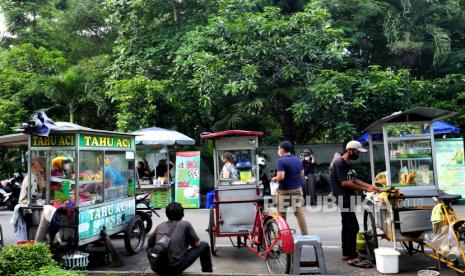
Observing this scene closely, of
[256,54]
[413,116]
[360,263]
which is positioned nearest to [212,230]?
[360,263]

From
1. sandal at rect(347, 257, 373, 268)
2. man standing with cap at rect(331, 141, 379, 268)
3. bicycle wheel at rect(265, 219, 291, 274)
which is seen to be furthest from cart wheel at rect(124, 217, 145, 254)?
sandal at rect(347, 257, 373, 268)

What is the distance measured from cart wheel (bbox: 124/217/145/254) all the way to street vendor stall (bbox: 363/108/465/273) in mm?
3979

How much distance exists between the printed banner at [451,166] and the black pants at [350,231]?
7096 millimetres

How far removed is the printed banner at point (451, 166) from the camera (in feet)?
40.5

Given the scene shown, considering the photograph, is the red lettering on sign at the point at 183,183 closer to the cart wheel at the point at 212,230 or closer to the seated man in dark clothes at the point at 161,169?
the seated man in dark clothes at the point at 161,169

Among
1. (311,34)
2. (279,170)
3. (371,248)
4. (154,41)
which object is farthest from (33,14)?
(371,248)

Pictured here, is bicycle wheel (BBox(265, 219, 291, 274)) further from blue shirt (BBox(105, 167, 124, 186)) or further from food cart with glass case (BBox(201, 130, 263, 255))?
blue shirt (BBox(105, 167, 124, 186))

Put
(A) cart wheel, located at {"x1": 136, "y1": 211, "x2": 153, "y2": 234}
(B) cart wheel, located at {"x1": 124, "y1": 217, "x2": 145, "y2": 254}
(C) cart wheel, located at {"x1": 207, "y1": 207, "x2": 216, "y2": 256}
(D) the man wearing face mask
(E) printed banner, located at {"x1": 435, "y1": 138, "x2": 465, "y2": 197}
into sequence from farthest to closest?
(E) printed banner, located at {"x1": 435, "y1": 138, "x2": 465, "y2": 197}
(A) cart wheel, located at {"x1": 136, "y1": 211, "x2": 153, "y2": 234}
(B) cart wheel, located at {"x1": 124, "y1": 217, "x2": 145, "y2": 254}
(C) cart wheel, located at {"x1": 207, "y1": 207, "x2": 216, "y2": 256}
(D) the man wearing face mask

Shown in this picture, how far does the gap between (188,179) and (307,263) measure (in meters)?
8.01

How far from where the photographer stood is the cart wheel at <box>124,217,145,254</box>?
7481 mm

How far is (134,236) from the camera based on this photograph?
796 centimetres

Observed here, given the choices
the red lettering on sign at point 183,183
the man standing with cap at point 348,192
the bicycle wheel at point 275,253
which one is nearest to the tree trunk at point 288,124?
the red lettering on sign at point 183,183

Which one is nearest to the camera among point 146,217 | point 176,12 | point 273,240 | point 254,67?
point 273,240

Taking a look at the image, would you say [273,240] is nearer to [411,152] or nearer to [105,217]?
[411,152]
